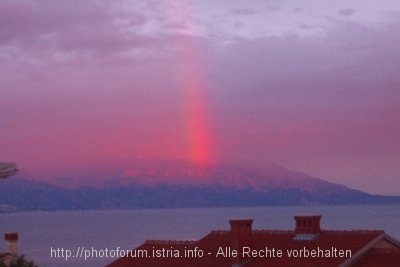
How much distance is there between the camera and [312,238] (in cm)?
2609

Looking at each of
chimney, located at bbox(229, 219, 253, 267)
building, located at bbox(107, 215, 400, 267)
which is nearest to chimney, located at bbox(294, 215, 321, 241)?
building, located at bbox(107, 215, 400, 267)

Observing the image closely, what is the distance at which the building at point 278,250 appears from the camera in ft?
76.9

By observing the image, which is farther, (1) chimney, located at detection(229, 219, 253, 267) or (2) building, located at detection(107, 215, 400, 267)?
(1) chimney, located at detection(229, 219, 253, 267)

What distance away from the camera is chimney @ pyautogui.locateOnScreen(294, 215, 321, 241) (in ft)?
86.0

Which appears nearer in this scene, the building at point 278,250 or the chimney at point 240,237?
the building at point 278,250

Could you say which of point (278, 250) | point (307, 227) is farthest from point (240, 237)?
point (307, 227)

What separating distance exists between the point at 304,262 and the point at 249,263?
2172mm

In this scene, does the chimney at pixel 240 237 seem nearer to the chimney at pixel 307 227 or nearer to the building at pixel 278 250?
the building at pixel 278 250

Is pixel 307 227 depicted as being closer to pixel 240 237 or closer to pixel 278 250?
pixel 278 250

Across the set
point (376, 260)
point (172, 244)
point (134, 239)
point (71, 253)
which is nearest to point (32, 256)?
point (71, 253)

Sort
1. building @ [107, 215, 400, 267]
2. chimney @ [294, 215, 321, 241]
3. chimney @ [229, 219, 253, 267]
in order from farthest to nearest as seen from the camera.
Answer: chimney @ [294, 215, 321, 241] → chimney @ [229, 219, 253, 267] → building @ [107, 215, 400, 267]

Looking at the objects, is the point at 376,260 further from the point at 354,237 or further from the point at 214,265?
the point at 214,265

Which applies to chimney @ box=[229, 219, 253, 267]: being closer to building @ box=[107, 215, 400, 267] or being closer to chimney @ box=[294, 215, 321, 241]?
building @ box=[107, 215, 400, 267]

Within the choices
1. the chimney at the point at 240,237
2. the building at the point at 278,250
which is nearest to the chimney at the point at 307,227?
the building at the point at 278,250
